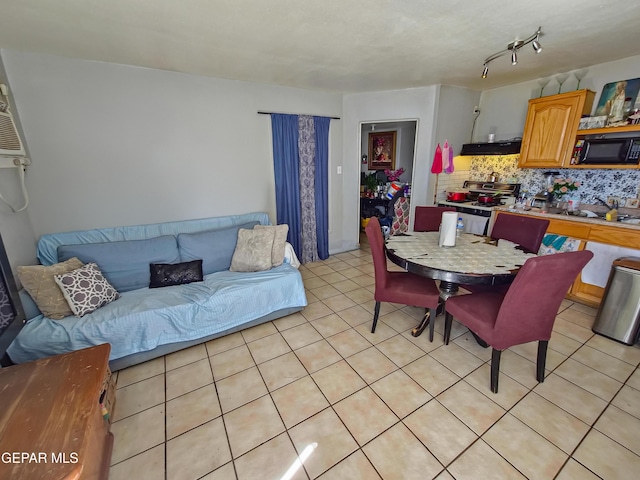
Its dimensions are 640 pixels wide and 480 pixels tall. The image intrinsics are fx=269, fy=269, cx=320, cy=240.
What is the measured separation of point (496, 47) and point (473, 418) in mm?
2846

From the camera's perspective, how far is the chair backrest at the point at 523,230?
2.35 m

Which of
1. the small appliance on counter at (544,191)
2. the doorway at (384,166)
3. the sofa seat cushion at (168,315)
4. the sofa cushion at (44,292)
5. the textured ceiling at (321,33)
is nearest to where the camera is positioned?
the textured ceiling at (321,33)

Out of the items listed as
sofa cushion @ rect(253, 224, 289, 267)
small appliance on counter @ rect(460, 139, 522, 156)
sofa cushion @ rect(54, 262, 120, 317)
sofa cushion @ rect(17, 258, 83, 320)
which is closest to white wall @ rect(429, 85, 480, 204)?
small appliance on counter @ rect(460, 139, 522, 156)

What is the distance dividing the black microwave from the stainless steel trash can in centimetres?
97

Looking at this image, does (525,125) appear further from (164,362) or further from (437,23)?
(164,362)

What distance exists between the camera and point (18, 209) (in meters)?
2.19

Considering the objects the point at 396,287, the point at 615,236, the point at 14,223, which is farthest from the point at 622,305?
the point at 14,223

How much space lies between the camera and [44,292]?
188cm

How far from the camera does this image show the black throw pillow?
2.44 metres

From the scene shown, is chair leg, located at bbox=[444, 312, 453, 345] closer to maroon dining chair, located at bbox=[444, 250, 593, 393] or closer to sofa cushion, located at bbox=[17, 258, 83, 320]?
maroon dining chair, located at bbox=[444, 250, 593, 393]

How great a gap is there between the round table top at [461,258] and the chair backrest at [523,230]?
0.75 ft

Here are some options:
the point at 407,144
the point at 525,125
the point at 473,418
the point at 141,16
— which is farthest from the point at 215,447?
the point at 407,144

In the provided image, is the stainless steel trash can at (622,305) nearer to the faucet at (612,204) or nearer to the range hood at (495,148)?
the faucet at (612,204)

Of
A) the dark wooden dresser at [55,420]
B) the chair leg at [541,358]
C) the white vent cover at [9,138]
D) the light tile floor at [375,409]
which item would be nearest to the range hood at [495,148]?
the light tile floor at [375,409]
